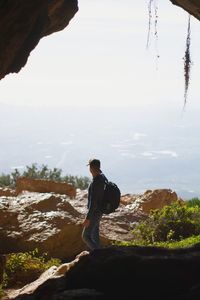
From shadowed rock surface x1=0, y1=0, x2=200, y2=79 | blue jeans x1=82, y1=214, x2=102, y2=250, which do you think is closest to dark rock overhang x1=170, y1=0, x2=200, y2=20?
shadowed rock surface x1=0, y1=0, x2=200, y2=79

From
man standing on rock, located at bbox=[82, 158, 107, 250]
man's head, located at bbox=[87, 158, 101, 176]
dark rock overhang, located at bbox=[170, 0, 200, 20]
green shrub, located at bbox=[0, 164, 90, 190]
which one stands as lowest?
man standing on rock, located at bbox=[82, 158, 107, 250]

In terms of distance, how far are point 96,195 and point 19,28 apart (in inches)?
137

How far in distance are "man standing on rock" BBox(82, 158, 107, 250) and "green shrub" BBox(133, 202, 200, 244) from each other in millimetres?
5533

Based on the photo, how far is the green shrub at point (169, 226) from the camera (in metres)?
14.8

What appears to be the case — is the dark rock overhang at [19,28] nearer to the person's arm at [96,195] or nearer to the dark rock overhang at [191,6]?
the dark rock overhang at [191,6]

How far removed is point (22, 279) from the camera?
34.9ft

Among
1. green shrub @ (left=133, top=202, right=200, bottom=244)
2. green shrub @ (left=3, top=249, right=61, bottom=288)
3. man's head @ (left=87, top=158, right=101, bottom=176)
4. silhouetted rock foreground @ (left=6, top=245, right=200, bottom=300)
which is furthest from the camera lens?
green shrub @ (left=133, top=202, right=200, bottom=244)

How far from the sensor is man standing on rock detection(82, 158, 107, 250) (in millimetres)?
8898

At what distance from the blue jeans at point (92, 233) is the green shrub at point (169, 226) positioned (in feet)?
17.7

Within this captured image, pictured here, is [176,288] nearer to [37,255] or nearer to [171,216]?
[37,255]

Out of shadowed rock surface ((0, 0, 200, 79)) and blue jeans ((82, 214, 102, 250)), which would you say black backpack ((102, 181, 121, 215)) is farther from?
shadowed rock surface ((0, 0, 200, 79))

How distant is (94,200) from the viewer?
892 cm

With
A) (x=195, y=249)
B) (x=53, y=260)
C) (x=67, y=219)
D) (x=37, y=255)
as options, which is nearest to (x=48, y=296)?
(x=195, y=249)

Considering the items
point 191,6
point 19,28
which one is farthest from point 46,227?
point 191,6
